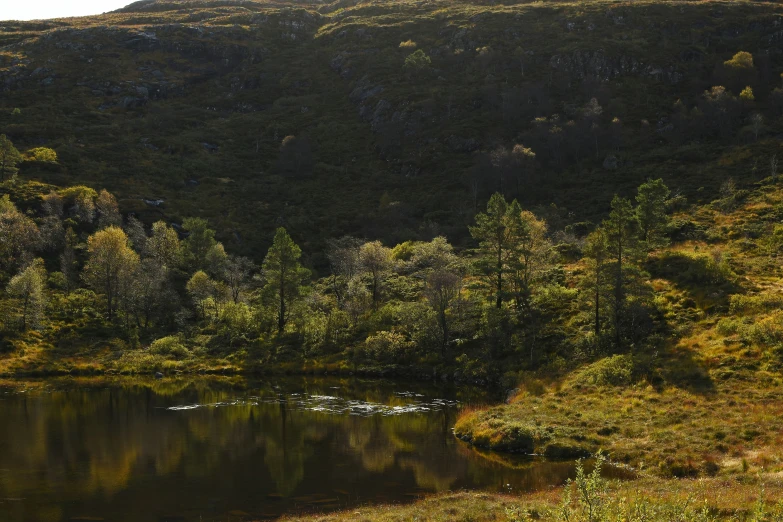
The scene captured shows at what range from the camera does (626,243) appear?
58531mm

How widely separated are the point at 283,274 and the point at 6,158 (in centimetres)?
7443

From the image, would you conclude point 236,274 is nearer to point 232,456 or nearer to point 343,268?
point 343,268

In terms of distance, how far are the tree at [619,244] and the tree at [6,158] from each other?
379 ft

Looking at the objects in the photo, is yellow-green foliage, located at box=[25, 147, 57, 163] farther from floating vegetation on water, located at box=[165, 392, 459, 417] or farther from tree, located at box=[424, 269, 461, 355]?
tree, located at box=[424, 269, 461, 355]

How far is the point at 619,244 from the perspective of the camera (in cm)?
5822

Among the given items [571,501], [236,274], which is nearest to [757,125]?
[236,274]

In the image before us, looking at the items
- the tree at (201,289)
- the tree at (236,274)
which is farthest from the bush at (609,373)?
the tree at (201,289)

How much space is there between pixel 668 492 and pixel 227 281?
8475 centimetres

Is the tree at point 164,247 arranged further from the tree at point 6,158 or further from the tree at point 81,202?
the tree at point 6,158

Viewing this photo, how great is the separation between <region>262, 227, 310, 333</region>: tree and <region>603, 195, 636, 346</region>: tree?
4474cm

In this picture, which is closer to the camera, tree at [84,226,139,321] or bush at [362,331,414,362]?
bush at [362,331,414,362]

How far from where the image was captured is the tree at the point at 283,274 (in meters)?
86.1

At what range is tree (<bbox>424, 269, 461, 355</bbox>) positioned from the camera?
7006cm

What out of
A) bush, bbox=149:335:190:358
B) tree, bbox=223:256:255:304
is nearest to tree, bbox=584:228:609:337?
bush, bbox=149:335:190:358
